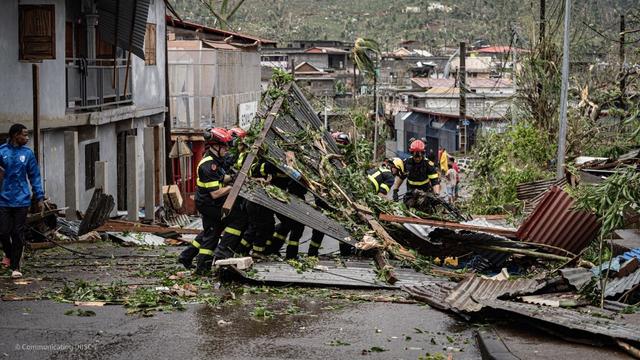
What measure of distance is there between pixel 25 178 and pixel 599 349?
6914 mm

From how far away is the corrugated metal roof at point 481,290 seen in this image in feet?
29.1

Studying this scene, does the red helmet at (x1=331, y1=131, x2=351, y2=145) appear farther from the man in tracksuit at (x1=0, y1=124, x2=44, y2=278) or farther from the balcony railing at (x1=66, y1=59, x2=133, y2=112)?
the balcony railing at (x1=66, y1=59, x2=133, y2=112)

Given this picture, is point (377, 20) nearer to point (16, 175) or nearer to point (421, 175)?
point (421, 175)

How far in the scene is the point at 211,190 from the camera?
11.7 metres

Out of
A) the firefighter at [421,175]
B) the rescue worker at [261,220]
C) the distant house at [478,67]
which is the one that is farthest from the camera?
the distant house at [478,67]

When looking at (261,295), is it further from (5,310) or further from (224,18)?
A: (224,18)

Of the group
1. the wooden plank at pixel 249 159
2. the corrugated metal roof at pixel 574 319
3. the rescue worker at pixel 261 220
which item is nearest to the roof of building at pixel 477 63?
the wooden plank at pixel 249 159

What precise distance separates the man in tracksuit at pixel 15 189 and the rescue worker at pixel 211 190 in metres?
1.92

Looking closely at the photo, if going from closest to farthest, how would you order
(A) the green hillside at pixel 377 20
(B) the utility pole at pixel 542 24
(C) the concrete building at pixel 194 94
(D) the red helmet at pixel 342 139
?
(D) the red helmet at pixel 342 139 → (B) the utility pole at pixel 542 24 → (C) the concrete building at pixel 194 94 → (A) the green hillside at pixel 377 20

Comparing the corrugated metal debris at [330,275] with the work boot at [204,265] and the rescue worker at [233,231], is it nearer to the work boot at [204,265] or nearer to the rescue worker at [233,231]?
the rescue worker at [233,231]

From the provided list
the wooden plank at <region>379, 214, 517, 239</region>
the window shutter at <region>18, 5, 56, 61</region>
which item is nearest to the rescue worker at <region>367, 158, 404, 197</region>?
the wooden plank at <region>379, 214, 517, 239</region>

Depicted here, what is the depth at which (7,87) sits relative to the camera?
18062mm

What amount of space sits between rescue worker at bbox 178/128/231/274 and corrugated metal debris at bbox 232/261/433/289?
66 cm

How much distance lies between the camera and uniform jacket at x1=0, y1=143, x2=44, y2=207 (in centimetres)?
1128
